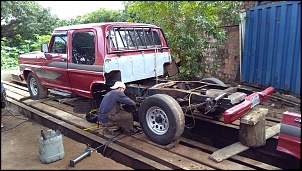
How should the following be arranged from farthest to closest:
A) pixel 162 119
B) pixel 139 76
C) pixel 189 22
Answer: pixel 189 22
pixel 139 76
pixel 162 119

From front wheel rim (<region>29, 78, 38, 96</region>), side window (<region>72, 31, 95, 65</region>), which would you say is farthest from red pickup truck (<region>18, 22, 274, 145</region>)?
front wheel rim (<region>29, 78, 38, 96</region>)

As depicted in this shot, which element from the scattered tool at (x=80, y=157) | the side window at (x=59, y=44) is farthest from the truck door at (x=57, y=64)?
the scattered tool at (x=80, y=157)

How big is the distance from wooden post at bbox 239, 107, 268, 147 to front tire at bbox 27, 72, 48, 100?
535 centimetres

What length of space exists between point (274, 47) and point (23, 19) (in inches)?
308

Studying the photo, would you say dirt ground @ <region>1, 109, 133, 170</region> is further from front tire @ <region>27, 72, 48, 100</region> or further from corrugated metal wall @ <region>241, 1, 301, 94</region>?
corrugated metal wall @ <region>241, 1, 301, 94</region>

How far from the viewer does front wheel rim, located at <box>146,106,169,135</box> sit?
4.20 metres

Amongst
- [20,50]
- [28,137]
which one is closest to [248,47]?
[28,137]

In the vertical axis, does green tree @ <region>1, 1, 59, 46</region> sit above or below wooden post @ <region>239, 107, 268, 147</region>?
above

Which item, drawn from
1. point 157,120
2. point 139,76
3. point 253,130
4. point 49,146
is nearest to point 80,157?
point 49,146

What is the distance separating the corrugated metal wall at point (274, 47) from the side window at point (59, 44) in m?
4.92

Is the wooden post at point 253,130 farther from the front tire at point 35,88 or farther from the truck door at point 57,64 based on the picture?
the front tire at point 35,88

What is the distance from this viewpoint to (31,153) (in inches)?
170

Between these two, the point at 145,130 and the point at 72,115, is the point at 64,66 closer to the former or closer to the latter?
the point at 72,115

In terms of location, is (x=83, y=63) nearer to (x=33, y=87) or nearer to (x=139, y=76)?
(x=139, y=76)
